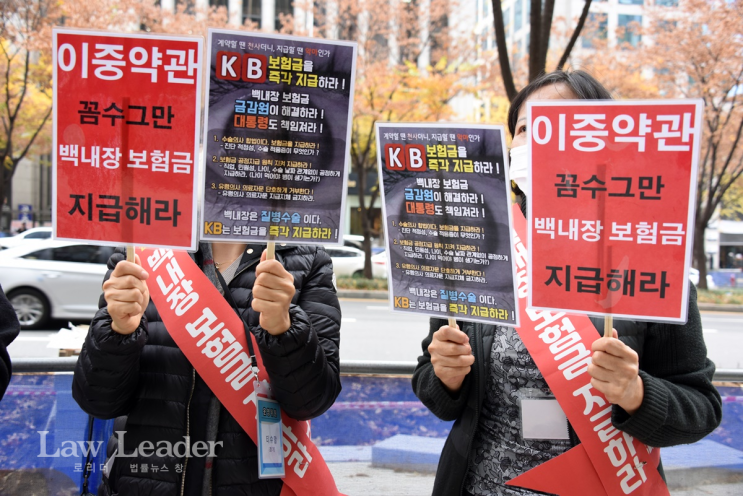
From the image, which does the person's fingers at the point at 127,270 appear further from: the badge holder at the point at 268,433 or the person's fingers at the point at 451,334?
the person's fingers at the point at 451,334

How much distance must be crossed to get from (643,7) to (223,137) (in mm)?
17742

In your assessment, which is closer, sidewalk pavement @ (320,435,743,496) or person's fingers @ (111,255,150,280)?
person's fingers @ (111,255,150,280)

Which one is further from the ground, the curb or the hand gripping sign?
the hand gripping sign

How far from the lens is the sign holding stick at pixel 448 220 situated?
1622 millimetres

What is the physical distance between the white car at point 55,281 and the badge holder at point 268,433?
8.41m

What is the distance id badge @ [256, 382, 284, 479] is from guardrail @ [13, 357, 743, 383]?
4.17ft

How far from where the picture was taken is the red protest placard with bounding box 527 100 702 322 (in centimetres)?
145

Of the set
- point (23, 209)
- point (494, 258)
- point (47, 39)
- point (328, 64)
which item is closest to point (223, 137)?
point (328, 64)

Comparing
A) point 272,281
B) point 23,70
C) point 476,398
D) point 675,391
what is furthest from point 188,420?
point 23,70

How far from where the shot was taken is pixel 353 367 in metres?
3.44

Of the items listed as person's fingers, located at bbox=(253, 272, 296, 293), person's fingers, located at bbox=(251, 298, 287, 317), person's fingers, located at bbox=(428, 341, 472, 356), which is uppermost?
person's fingers, located at bbox=(253, 272, 296, 293)

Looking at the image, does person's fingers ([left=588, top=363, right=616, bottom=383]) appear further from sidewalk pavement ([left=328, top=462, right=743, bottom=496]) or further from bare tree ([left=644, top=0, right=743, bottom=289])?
bare tree ([left=644, top=0, right=743, bottom=289])

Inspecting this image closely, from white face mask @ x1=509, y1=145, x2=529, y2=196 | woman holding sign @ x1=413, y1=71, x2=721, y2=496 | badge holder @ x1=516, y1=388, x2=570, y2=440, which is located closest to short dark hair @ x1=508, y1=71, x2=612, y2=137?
woman holding sign @ x1=413, y1=71, x2=721, y2=496

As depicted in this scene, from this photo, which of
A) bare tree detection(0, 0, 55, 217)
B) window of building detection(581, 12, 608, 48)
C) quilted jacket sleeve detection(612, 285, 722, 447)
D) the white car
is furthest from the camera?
window of building detection(581, 12, 608, 48)
